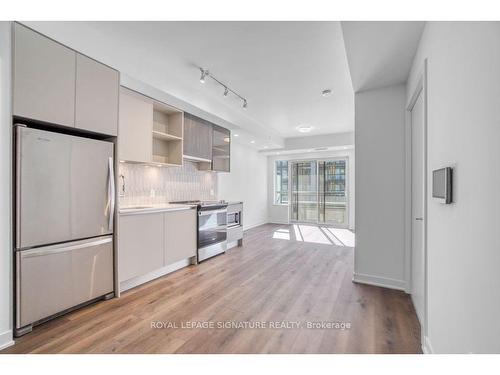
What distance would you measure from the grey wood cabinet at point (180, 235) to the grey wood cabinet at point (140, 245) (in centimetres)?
10

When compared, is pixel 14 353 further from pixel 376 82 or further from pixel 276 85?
pixel 376 82

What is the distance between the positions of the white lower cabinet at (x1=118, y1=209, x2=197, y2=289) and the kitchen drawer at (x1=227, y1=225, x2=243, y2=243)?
92cm

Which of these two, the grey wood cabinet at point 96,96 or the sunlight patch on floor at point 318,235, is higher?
the grey wood cabinet at point 96,96

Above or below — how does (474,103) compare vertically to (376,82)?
below

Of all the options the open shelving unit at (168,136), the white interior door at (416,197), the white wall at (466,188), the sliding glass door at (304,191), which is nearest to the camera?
the white wall at (466,188)

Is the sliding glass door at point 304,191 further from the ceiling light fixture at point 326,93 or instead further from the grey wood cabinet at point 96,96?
the grey wood cabinet at point 96,96

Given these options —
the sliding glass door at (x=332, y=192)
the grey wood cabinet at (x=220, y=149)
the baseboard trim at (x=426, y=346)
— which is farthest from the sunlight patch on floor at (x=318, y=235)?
the baseboard trim at (x=426, y=346)

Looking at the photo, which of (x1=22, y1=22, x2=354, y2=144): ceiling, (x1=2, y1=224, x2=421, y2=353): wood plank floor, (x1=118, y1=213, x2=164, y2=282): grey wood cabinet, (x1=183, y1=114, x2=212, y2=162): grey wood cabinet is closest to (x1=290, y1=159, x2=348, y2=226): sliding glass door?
(x1=22, y1=22, x2=354, y2=144): ceiling

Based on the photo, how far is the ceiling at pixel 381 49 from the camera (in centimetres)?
180

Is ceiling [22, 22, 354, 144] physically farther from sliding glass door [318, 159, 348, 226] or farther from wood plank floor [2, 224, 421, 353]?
sliding glass door [318, 159, 348, 226]

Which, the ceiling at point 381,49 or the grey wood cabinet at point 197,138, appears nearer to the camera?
the ceiling at point 381,49

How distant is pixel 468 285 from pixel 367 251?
205 centimetres

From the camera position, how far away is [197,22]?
2197mm

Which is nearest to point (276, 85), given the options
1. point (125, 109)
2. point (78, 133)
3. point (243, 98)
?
point (243, 98)
